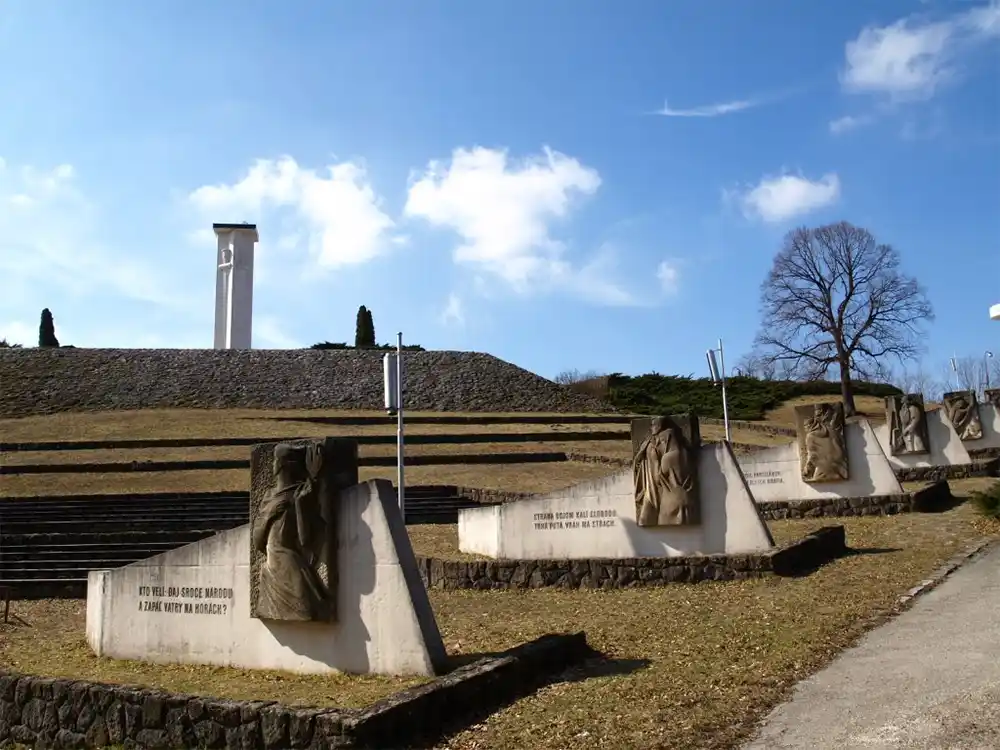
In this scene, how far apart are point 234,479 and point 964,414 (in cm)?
1985

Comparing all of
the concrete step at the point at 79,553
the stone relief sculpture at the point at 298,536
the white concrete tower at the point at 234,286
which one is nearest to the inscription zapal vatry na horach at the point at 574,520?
the stone relief sculpture at the point at 298,536

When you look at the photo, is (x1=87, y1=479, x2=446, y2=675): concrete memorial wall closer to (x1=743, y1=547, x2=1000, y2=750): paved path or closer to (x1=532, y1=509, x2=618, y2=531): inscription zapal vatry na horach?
(x1=743, y1=547, x2=1000, y2=750): paved path

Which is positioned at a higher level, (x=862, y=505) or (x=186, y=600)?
(x=862, y=505)

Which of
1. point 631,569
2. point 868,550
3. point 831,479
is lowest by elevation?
point 631,569

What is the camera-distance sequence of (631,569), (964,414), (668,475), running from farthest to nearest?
(964,414), (668,475), (631,569)

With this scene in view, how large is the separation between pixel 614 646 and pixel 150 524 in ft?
36.9

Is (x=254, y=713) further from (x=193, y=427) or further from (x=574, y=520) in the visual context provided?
(x=193, y=427)

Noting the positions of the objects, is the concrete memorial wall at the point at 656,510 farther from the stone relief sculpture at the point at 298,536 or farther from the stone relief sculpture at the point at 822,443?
the stone relief sculpture at the point at 822,443

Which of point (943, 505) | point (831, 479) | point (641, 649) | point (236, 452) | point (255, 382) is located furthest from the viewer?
point (255, 382)

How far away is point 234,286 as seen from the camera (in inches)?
2142

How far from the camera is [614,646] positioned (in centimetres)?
720

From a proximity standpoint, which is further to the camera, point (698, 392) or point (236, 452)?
point (698, 392)

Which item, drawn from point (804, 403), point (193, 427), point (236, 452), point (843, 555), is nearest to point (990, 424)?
point (843, 555)

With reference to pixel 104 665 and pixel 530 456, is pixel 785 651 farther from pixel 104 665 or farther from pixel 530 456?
pixel 530 456
